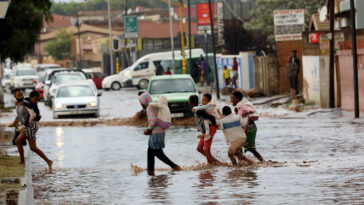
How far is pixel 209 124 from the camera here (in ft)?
54.5

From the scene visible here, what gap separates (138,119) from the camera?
3089 cm

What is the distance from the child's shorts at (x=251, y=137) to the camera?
16484 mm

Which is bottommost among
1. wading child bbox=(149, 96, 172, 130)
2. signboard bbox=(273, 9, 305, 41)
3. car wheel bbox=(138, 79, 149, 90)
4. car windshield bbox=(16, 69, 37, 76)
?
car wheel bbox=(138, 79, 149, 90)

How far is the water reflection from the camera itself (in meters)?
12.4

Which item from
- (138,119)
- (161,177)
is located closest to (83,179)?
(161,177)

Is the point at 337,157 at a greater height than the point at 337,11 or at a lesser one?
lesser

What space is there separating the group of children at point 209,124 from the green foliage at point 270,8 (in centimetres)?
5626

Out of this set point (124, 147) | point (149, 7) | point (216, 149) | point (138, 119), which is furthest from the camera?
point (149, 7)

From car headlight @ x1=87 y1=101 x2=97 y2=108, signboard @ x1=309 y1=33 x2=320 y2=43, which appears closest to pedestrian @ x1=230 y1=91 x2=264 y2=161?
car headlight @ x1=87 y1=101 x2=97 y2=108

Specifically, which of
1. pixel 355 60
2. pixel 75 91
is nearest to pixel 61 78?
pixel 75 91

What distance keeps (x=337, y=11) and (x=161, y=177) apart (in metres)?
26.6

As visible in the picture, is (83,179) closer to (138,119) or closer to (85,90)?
(138,119)

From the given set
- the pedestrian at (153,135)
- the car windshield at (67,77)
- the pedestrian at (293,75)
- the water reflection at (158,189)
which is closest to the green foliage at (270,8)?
the car windshield at (67,77)

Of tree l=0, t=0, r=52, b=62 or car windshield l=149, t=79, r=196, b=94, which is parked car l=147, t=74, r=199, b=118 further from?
tree l=0, t=0, r=52, b=62
